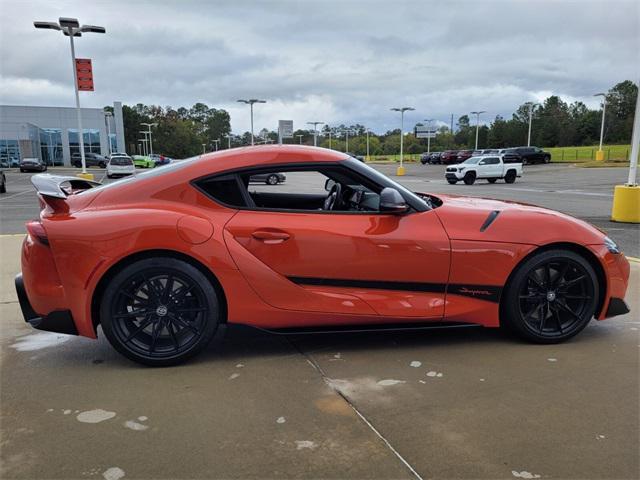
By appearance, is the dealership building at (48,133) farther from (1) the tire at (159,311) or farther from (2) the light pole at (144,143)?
(1) the tire at (159,311)

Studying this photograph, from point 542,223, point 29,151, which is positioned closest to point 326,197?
point 542,223

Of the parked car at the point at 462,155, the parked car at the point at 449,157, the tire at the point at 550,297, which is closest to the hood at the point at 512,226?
the tire at the point at 550,297

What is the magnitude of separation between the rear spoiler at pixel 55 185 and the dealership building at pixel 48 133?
63.6 metres

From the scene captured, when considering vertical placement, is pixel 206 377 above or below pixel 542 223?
below

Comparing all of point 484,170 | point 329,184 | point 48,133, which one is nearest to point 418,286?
point 329,184

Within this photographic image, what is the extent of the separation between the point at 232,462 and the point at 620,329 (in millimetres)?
3308

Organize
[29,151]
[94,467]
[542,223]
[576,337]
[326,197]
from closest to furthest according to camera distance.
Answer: [94,467], [542,223], [576,337], [326,197], [29,151]

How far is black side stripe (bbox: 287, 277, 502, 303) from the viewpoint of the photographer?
3.34 meters

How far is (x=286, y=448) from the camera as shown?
7.89 ft

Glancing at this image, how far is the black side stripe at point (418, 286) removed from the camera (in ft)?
11.0

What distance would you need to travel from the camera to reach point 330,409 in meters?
2.77

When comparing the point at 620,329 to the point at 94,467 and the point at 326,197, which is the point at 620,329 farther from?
the point at 94,467

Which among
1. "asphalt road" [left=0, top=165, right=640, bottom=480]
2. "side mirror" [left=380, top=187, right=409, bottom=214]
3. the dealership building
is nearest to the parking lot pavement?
"asphalt road" [left=0, top=165, right=640, bottom=480]

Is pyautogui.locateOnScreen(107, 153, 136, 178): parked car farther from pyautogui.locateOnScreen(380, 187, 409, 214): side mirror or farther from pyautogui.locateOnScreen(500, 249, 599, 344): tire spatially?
pyautogui.locateOnScreen(500, 249, 599, 344): tire
